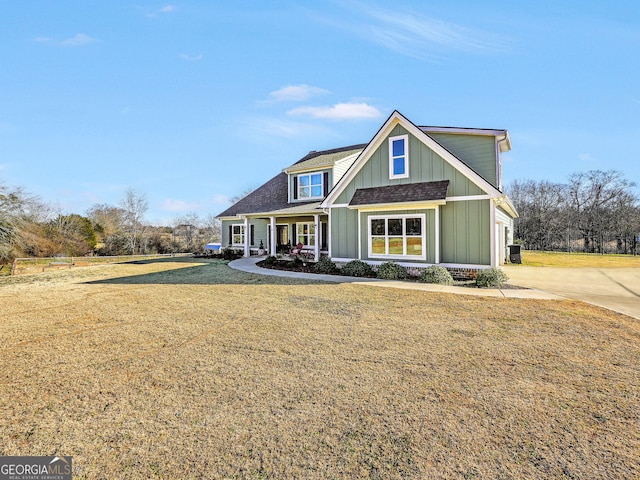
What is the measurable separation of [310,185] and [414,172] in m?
8.54

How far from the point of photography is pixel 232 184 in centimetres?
4997

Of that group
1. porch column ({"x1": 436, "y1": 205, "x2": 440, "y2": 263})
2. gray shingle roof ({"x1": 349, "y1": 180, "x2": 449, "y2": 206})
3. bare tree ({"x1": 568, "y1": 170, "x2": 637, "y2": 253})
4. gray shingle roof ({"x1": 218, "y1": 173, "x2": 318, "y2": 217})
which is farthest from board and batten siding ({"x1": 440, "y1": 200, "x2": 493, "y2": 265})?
bare tree ({"x1": 568, "y1": 170, "x2": 637, "y2": 253})

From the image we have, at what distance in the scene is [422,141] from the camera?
41.4 ft

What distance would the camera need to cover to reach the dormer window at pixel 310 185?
19.2 metres

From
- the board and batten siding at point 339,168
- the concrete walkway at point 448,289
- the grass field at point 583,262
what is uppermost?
the board and batten siding at point 339,168

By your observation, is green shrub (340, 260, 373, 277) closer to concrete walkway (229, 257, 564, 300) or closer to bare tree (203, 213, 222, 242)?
concrete walkway (229, 257, 564, 300)

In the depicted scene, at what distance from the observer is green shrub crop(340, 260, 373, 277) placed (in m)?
12.8

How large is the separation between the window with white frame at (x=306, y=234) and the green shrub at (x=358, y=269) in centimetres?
702

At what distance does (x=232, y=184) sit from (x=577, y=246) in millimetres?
47117

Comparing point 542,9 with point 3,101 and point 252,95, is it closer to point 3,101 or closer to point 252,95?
point 252,95

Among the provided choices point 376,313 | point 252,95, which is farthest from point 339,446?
point 252,95

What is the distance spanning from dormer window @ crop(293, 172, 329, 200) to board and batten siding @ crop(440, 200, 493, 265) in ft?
29.3

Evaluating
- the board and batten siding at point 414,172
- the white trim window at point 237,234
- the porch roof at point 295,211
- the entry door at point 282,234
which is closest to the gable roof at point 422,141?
the board and batten siding at point 414,172

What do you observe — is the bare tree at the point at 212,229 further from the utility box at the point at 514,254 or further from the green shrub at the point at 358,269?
the utility box at the point at 514,254
